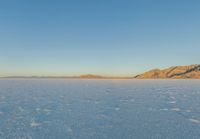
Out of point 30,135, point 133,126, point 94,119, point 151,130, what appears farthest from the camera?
point 94,119

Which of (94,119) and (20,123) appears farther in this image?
(94,119)

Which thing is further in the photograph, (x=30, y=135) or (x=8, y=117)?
(x=8, y=117)

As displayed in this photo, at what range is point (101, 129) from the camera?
7500 mm

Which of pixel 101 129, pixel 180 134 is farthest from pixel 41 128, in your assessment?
pixel 180 134

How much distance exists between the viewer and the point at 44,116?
32.1 feet

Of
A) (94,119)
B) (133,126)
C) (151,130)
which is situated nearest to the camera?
(151,130)

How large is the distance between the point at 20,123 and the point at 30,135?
2057 mm

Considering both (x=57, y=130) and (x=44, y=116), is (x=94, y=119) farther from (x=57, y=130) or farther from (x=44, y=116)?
(x=44, y=116)

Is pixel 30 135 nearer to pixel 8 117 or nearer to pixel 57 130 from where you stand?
pixel 57 130

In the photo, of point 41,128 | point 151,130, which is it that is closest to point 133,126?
point 151,130

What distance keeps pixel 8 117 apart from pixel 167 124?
9.39 meters

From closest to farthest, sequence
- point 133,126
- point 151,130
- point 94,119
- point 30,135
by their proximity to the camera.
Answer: point 30,135
point 151,130
point 133,126
point 94,119

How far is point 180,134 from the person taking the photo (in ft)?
22.4

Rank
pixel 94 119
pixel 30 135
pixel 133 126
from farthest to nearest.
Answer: pixel 94 119, pixel 133 126, pixel 30 135
